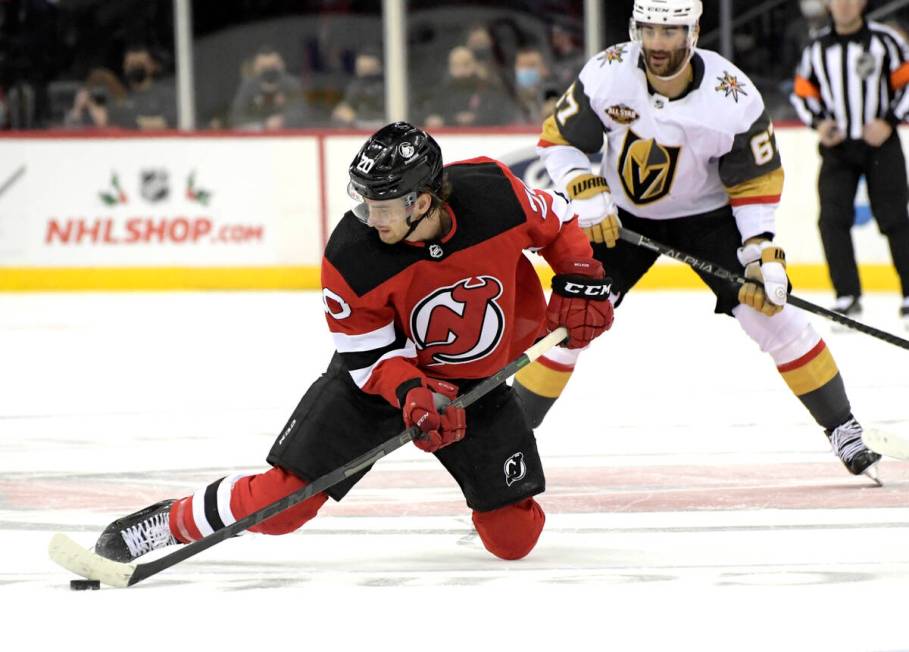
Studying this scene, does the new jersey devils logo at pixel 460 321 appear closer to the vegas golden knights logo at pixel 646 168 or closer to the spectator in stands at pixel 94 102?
the vegas golden knights logo at pixel 646 168

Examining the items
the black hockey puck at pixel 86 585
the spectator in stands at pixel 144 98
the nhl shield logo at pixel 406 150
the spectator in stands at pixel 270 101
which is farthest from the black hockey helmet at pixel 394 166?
the spectator in stands at pixel 144 98

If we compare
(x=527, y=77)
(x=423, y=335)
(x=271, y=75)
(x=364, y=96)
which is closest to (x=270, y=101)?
(x=271, y=75)

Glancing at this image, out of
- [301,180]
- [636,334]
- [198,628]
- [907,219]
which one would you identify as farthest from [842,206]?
[198,628]

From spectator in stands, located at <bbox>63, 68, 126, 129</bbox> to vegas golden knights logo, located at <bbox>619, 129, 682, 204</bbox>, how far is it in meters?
5.89

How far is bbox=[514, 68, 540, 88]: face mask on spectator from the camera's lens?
8805 millimetres

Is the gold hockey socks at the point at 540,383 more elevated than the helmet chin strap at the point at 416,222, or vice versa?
the helmet chin strap at the point at 416,222

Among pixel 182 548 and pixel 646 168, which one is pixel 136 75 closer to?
pixel 646 168

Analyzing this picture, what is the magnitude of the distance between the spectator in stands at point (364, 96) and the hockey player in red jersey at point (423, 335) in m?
5.98

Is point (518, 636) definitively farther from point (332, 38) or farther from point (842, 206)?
Result: point (332, 38)

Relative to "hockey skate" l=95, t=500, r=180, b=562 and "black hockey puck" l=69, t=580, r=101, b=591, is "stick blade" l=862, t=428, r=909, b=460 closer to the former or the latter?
"hockey skate" l=95, t=500, r=180, b=562

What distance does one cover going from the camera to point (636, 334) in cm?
632

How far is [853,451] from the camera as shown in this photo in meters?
3.62

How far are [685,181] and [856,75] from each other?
303 cm

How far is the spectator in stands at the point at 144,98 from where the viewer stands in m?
9.12
